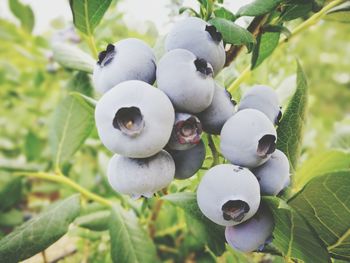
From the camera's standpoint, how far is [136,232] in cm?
110

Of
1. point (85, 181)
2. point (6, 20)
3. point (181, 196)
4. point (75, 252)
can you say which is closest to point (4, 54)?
point (6, 20)

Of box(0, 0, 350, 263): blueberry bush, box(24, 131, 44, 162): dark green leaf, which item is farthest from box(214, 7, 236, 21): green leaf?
box(24, 131, 44, 162): dark green leaf

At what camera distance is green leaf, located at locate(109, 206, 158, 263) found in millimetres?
1038

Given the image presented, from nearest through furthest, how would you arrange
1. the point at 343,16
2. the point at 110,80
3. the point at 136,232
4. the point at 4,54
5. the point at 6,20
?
the point at 110,80 < the point at 343,16 < the point at 136,232 < the point at 6,20 < the point at 4,54

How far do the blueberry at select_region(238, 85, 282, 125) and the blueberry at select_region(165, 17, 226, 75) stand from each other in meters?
0.12

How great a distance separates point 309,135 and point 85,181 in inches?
40.0

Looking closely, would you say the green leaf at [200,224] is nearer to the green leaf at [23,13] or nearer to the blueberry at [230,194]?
the blueberry at [230,194]

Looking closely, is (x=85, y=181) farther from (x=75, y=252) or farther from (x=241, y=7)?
(x=241, y=7)

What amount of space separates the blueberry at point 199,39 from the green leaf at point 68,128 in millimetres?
522

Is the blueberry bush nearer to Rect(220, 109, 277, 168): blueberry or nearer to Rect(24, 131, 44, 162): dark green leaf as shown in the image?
Rect(220, 109, 277, 168): blueberry

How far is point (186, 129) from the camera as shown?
64cm

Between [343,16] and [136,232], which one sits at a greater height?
[343,16]

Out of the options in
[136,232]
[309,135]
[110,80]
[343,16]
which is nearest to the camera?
[110,80]

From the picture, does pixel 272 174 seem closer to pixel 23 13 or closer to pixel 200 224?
pixel 200 224
